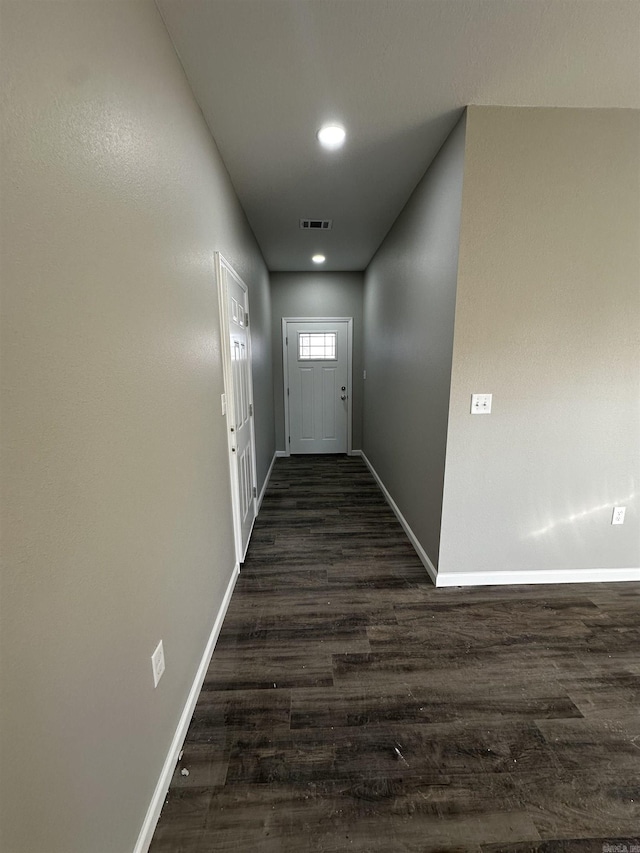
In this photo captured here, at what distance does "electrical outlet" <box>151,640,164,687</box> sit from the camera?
110 cm

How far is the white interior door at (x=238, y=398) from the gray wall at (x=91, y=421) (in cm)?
61

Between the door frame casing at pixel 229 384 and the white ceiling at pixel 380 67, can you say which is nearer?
the white ceiling at pixel 380 67

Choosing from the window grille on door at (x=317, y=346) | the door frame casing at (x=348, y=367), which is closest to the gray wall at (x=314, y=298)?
the door frame casing at (x=348, y=367)

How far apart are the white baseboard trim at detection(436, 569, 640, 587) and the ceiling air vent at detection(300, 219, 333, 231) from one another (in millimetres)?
3062

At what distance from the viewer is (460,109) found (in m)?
1.74

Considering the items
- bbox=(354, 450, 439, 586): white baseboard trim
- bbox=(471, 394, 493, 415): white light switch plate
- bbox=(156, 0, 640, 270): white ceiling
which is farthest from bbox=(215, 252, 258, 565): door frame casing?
bbox=(471, 394, 493, 415): white light switch plate

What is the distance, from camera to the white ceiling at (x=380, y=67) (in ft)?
4.11

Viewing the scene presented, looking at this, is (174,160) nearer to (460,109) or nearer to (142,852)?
(460,109)

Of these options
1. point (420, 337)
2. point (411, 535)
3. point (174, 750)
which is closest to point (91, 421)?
point (174, 750)

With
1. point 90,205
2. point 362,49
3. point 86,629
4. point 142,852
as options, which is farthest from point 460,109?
point 142,852

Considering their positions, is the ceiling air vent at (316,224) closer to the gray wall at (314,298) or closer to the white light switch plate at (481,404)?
the gray wall at (314,298)

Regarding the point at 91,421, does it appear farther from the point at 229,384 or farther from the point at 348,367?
the point at 348,367

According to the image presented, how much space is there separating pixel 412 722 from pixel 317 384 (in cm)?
416

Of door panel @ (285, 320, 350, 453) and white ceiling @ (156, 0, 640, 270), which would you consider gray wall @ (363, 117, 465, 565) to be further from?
door panel @ (285, 320, 350, 453)
